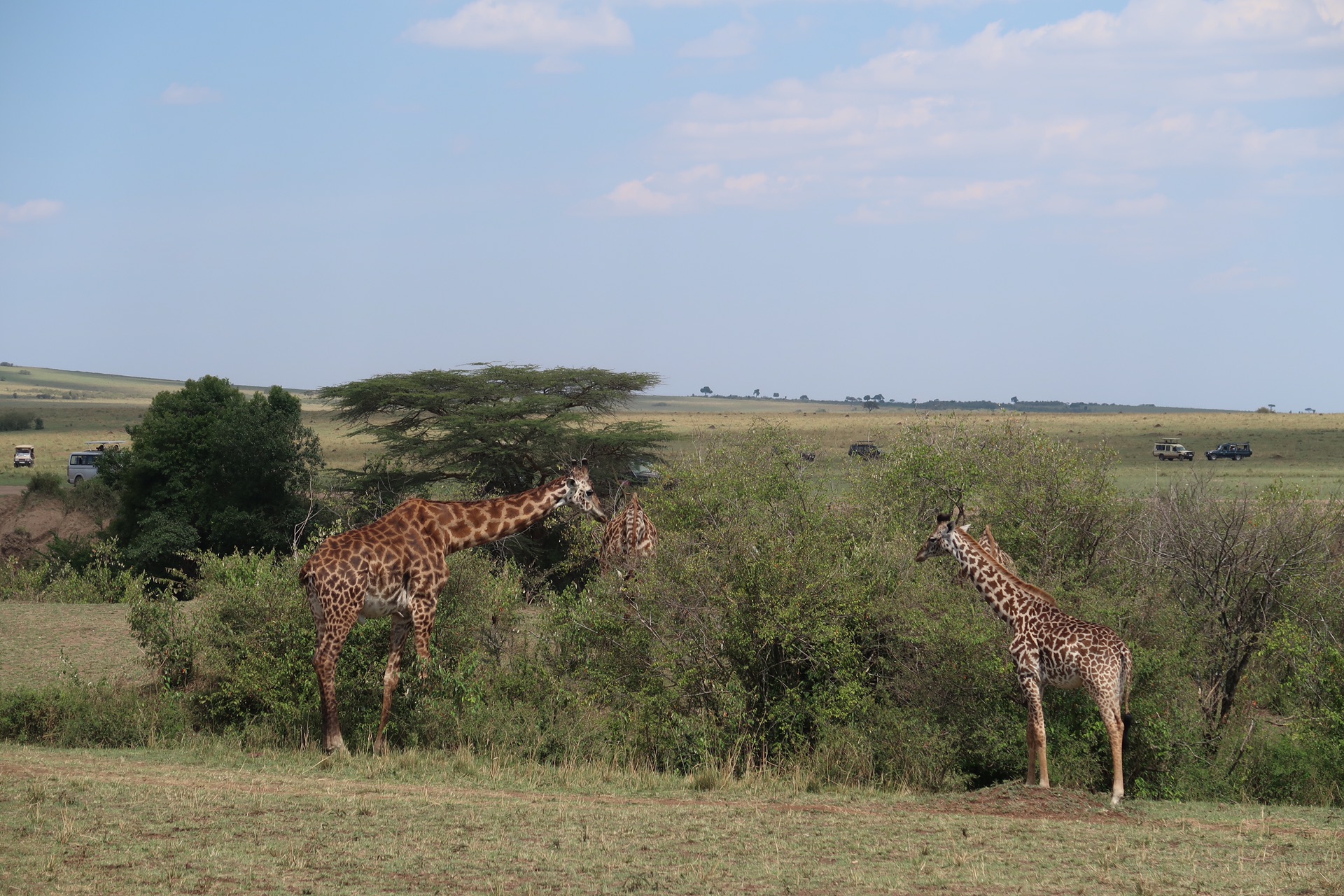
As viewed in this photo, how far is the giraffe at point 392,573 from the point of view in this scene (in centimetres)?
1257

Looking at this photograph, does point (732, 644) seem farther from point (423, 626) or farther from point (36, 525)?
point (36, 525)

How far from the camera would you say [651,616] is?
13.7 m

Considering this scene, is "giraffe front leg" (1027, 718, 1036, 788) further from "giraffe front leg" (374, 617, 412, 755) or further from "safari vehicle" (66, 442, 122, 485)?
"safari vehicle" (66, 442, 122, 485)

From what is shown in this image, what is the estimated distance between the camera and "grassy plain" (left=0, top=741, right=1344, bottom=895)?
8133 millimetres

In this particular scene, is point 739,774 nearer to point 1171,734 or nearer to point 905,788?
point 905,788

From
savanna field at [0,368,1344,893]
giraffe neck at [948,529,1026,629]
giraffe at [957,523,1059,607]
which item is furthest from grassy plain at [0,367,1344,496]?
giraffe neck at [948,529,1026,629]

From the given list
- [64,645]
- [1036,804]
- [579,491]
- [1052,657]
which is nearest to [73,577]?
[64,645]

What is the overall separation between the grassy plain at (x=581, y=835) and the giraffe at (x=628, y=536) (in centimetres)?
556

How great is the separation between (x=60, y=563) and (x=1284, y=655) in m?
29.2

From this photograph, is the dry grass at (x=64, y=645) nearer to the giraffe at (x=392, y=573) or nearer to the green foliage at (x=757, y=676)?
the green foliage at (x=757, y=676)

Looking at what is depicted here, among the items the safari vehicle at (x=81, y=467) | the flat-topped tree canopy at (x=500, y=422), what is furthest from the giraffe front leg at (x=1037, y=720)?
the safari vehicle at (x=81, y=467)

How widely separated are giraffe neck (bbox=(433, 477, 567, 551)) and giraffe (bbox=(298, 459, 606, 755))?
10 millimetres

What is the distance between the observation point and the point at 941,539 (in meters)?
13.1

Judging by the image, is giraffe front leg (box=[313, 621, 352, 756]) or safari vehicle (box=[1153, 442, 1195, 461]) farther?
safari vehicle (box=[1153, 442, 1195, 461])
